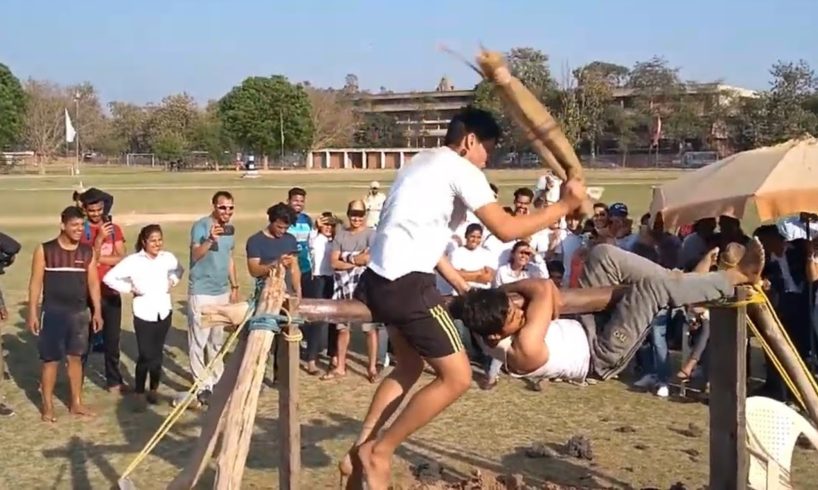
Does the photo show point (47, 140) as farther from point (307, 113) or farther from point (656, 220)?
point (656, 220)

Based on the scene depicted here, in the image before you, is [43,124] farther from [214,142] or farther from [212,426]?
[212,426]

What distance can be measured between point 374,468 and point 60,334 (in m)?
4.71

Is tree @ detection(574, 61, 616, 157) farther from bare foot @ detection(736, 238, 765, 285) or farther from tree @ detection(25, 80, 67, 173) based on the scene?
bare foot @ detection(736, 238, 765, 285)

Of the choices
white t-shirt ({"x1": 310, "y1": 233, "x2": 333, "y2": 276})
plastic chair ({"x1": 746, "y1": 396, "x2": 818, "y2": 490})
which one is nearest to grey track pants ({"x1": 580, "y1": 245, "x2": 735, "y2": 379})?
plastic chair ({"x1": 746, "y1": 396, "x2": 818, "y2": 490})

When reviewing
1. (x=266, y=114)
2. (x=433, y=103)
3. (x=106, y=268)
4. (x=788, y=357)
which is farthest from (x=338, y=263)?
(x=433, y=103)

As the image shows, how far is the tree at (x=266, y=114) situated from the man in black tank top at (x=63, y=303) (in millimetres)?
80460

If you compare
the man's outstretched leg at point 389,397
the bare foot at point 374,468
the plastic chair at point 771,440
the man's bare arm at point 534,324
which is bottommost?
the plastic chair at point 771,440

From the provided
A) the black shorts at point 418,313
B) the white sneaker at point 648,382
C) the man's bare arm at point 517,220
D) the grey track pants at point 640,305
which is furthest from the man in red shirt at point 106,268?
the man's bare arm at point 517,220

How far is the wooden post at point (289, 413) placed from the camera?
4.41 metres

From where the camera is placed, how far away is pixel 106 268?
959 centimetres

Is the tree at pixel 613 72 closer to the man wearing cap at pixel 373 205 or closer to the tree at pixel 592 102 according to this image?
the tree at pixel 592 102

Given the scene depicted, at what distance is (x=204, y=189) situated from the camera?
44.8 m

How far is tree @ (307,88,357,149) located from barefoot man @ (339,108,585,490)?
93.4m

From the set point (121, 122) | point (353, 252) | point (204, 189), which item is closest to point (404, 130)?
point (121, 122)
